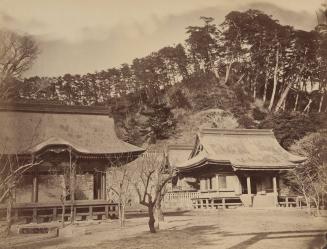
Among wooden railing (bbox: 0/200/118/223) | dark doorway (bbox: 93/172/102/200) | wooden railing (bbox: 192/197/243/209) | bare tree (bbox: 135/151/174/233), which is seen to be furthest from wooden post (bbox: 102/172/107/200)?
wooden railing (bbox: 192/197/243/209)

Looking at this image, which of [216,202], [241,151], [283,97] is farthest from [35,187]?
[283,97]

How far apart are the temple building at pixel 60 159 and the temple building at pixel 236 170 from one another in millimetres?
5300

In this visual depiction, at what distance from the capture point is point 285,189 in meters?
22.7

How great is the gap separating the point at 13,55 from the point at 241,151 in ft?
45.9

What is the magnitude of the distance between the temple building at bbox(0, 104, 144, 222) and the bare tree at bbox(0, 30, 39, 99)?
284 centimetres

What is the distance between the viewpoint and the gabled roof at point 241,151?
19.1 metres

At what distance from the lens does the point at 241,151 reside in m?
21.0

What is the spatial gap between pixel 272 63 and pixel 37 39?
25.6 m

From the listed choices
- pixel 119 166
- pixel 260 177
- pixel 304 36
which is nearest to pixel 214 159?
pixel 260 177

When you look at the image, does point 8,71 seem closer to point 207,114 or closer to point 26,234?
point 26,234

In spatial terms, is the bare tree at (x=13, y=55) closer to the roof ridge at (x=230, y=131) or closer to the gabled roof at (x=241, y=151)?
the gabled roof at (x=241, y=151)

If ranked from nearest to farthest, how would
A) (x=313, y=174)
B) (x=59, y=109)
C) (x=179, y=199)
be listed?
(x=59, y=109) < (x=313, y=174) < (x=179, y=199)

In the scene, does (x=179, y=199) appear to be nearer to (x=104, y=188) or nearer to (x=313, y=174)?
(x=104, y=188)

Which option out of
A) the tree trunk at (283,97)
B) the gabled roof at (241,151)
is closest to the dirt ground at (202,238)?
the gabled roof at (241,151)
